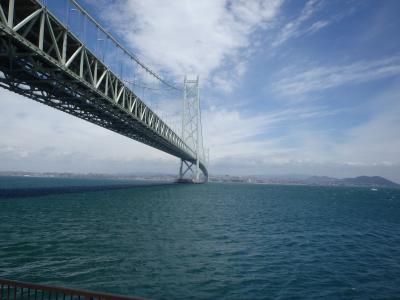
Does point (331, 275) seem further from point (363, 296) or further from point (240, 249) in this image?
point (240, 249)

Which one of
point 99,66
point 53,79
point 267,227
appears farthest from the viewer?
point 99,66

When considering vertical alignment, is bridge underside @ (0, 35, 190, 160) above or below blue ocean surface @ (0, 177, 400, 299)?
above

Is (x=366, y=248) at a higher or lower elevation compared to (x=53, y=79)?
lower

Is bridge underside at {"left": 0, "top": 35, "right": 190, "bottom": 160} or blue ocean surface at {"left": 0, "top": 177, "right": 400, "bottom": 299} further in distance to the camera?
bridge underside at {"left": 0, "top": 35, "right": 190, "bottom": 160}

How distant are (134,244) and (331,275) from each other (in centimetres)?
1042

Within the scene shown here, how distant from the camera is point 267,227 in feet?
85.1

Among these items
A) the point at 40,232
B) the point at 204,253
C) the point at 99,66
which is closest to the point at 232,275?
the point at 204,253

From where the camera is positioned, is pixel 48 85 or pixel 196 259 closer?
pixel 196 259

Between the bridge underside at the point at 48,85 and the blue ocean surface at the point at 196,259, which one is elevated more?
the bridge underside at the point at 48,85

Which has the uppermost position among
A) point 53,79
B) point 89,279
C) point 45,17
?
point 45,17

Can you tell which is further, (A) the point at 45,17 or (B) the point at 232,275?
(A) the point at 45,17

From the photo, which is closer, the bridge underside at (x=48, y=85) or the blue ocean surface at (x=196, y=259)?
the blue ocean surface at (x=196, y=259)

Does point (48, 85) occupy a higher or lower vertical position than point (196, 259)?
higher

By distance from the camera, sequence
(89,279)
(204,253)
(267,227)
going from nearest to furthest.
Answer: (89,279) < (204,253) < (267,227)
